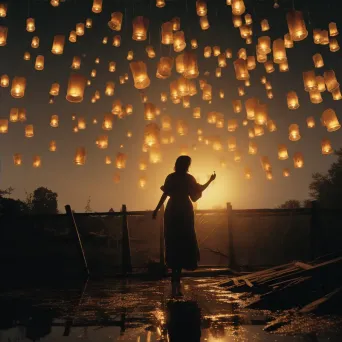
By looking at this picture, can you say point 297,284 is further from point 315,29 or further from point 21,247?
point 21,247

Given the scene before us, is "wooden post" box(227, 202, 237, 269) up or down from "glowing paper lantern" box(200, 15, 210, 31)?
down

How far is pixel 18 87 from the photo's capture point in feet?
29.4

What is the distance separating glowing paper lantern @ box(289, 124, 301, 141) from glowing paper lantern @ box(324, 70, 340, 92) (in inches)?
71.1

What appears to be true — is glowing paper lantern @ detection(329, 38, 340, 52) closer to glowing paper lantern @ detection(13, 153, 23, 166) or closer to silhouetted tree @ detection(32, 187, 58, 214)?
glowing paper lantern @ detection(13, 153, 23, 166)

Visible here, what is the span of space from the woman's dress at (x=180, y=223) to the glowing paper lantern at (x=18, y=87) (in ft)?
19.5

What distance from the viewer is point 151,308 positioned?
11.8ft

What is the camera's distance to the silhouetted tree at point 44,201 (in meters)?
24.2

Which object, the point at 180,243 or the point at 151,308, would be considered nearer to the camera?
the point at 151,308

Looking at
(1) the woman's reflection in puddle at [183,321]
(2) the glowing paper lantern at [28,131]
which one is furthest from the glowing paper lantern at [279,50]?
(2) the glowing paper lantern at [28,131]

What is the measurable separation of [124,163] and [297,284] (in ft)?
33.1

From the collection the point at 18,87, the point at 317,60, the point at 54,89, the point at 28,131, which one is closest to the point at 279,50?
the point at 317,60

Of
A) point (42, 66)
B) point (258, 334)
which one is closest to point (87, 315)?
point (258, 334)

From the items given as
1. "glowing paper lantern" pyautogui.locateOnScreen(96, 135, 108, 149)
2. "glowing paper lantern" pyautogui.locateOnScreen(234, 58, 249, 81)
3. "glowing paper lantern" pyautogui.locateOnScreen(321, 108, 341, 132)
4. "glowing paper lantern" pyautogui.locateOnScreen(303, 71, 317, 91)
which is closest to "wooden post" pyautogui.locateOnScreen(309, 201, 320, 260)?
"glowing paper lantern" pyautogui.locateOnScreen(321, 108, 341, 132)

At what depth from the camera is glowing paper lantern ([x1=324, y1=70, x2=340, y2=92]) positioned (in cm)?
873
